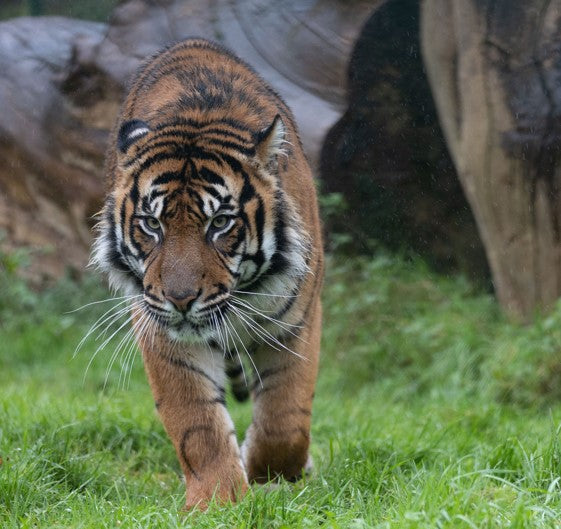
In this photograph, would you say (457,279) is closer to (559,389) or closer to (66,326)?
(559,389)

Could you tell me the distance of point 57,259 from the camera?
1059 cm

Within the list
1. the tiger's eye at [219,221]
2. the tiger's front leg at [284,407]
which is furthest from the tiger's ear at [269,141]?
the tiger's front leg at [284,407]

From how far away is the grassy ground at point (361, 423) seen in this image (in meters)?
3.46

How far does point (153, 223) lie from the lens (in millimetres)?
3926

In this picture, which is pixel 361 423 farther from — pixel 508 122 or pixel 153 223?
pixel 508 122

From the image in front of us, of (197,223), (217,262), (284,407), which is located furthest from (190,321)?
(284,407)

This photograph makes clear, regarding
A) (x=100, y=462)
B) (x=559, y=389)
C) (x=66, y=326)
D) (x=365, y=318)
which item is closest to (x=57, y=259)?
(x=66, y=326)

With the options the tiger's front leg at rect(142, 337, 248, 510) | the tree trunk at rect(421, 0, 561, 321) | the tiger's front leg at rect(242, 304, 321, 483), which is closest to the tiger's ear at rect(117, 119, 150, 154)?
the tiger's front leg at rect(142, 337, 248, 510)

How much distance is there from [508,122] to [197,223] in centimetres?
442

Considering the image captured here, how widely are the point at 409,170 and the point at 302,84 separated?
4.14 feet

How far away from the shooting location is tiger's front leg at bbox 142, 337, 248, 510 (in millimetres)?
4004

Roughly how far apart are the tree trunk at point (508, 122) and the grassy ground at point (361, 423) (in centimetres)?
56

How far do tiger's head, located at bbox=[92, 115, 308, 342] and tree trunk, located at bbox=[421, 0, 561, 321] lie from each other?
3896 mm

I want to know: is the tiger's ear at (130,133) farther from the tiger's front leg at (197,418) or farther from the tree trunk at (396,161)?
the tree trunk at (396,161)
